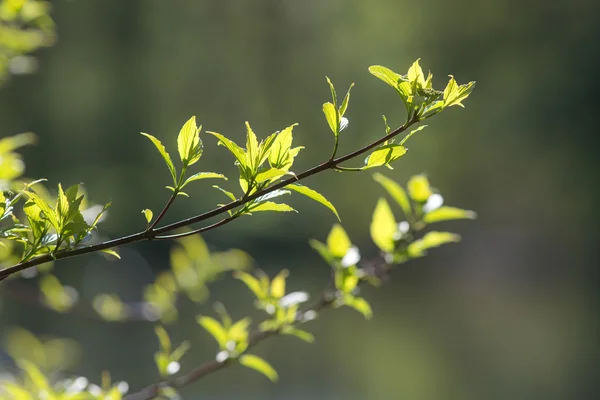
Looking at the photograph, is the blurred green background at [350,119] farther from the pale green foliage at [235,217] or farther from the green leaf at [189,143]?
the green leaf at [189,143]

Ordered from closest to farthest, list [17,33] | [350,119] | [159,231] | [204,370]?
[159,231] → [204,370] → [17,33] → [350,119]

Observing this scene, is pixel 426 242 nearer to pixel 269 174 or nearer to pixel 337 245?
pixel 337 245

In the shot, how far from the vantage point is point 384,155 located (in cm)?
39

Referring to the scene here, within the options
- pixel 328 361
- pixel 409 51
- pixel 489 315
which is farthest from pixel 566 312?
pixel 409 51

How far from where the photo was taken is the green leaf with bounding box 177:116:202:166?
0.40m

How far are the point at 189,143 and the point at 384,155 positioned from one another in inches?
4.8

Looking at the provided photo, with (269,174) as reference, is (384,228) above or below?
above

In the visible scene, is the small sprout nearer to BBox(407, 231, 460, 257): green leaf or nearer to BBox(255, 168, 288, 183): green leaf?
BBox(407, 231, 460, 257): green leaf

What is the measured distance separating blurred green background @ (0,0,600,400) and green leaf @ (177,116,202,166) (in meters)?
6.00

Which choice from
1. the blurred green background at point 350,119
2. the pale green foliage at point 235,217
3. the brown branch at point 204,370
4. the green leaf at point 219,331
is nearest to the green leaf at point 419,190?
the pale green foliage at point 235,217

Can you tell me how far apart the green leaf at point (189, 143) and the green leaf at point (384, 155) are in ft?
0.35

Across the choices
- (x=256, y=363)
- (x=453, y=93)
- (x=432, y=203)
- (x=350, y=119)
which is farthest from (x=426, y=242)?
(x=350, y=119)

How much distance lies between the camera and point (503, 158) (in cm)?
891

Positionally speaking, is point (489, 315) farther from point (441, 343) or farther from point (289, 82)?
point (289, 82)
